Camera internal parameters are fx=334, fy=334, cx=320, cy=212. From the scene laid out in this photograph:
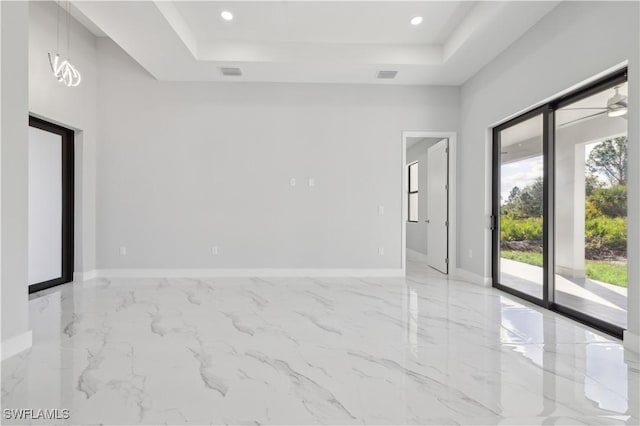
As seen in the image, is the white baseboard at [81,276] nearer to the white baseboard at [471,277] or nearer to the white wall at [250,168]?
the white wall at [250,168]

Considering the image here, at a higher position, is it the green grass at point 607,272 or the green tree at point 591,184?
the green tree at point 591,184

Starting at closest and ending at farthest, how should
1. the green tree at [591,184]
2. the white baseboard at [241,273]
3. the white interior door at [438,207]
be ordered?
the green tree at [591,184]
the white baseboard at [241,273]
the white interior door at [438,207]

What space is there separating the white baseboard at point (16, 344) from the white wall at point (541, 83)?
447 cm

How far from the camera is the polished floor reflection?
1.74 meters

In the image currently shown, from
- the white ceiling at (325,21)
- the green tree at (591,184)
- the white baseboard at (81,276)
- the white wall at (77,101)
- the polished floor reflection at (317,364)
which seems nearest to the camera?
the polished floor reflection at (317,364)

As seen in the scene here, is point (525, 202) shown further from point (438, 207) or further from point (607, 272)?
point (438, 207)

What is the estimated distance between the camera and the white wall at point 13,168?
2.33 metres

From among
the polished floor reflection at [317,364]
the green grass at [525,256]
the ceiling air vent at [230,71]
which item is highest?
the ceiling air vent at [230,71]

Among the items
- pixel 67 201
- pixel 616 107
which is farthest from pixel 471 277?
pixel 67 201

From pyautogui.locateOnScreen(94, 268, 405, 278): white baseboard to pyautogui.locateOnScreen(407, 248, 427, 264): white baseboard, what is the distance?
1.95m

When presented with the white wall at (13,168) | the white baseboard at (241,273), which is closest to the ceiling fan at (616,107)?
the white baseboard at (241,273)

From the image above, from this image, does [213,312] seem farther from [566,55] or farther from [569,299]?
[566,55]

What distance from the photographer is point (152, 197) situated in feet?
17.0

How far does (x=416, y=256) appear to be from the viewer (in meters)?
7.50
